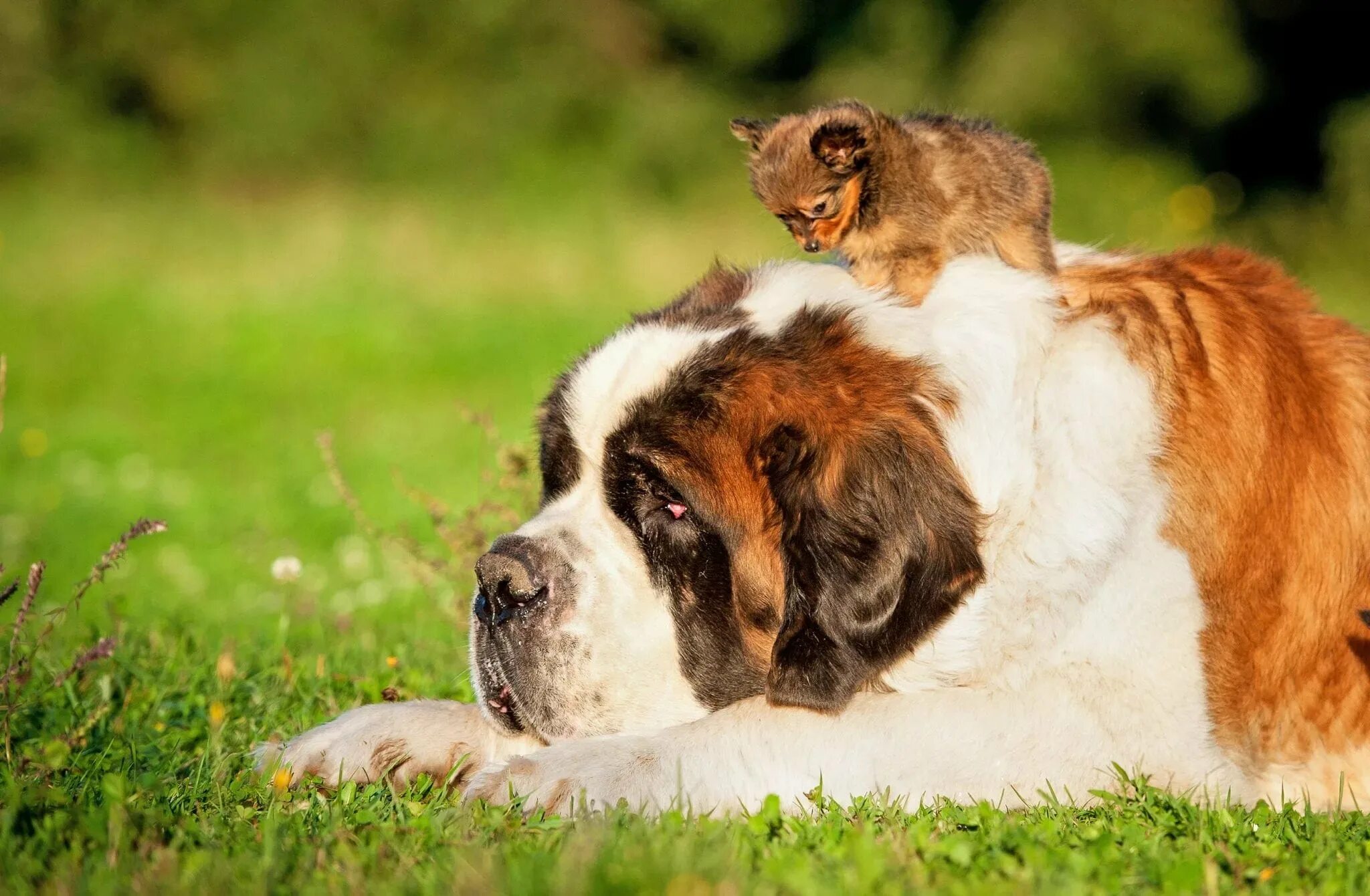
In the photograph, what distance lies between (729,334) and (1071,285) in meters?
0.82

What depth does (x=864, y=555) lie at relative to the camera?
2.81 m

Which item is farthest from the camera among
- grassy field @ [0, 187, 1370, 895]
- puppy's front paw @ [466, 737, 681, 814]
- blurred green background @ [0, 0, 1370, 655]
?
blurred green background @ [0, 0, 1370, 655]

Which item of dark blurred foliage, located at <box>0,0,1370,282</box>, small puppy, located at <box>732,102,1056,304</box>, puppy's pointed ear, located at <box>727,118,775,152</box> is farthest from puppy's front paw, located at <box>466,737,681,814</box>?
dark blurred foliage, located at <box>0,0,1370,282</box>

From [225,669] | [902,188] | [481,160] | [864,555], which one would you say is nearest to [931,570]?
→ [864,555]

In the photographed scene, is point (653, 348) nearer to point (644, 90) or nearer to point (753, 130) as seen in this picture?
point (753, 130)

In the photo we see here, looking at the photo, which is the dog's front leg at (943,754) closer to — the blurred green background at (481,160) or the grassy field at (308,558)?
the grassy field at (308,558)

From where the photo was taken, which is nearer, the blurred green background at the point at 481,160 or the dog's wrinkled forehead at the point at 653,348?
the dog's wrinkled forehead at the point at 653,348

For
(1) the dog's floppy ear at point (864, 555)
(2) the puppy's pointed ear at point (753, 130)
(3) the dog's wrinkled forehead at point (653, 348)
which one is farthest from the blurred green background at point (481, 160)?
(1) the dog's floppy ear at point (864, 555)

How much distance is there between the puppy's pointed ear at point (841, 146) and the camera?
3916 millimetres

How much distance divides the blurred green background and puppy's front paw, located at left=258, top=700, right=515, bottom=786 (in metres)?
8.09

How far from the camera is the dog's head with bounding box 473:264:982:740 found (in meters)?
2.83

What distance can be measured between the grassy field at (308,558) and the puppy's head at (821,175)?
1189 mm

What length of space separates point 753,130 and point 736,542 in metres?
1.93

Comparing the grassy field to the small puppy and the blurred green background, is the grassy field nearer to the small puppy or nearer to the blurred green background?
the blurred green background
